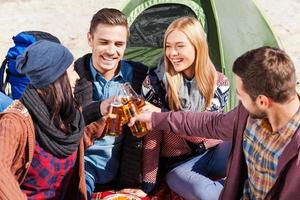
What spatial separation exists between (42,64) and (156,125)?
39.3 inches

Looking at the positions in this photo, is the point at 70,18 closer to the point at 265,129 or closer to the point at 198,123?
A: the point at 198,123

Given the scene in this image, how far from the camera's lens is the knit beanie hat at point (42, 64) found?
225 centimetres

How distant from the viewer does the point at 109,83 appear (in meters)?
3.29

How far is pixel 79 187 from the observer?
2.76 meters

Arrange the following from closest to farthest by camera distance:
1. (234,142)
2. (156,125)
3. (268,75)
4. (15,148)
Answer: (15,148) → (268,75) → (234,142) → (156,125)

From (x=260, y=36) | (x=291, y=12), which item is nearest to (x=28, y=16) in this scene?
(x=291, y=12)

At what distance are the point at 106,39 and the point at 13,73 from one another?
2.12 feet

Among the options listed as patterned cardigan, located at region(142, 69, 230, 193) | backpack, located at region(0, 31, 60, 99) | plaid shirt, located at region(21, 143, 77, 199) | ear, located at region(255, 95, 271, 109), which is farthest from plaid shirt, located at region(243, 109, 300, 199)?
backpack, located at region(0, 31, 60, 99)

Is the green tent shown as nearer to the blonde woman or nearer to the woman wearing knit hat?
the blonde woman

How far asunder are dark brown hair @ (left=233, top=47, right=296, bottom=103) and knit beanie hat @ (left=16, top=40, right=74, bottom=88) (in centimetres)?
89

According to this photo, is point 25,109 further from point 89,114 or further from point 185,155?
point 185,155

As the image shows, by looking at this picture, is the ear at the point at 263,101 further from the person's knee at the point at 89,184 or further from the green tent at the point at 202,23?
the green tent at the point at 202,23

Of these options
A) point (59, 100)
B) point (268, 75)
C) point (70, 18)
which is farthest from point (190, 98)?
point (70, 18)

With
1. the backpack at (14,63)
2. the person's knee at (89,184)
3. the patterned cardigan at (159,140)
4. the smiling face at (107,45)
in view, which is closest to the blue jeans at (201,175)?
the patterned cardigan at (159,140)
